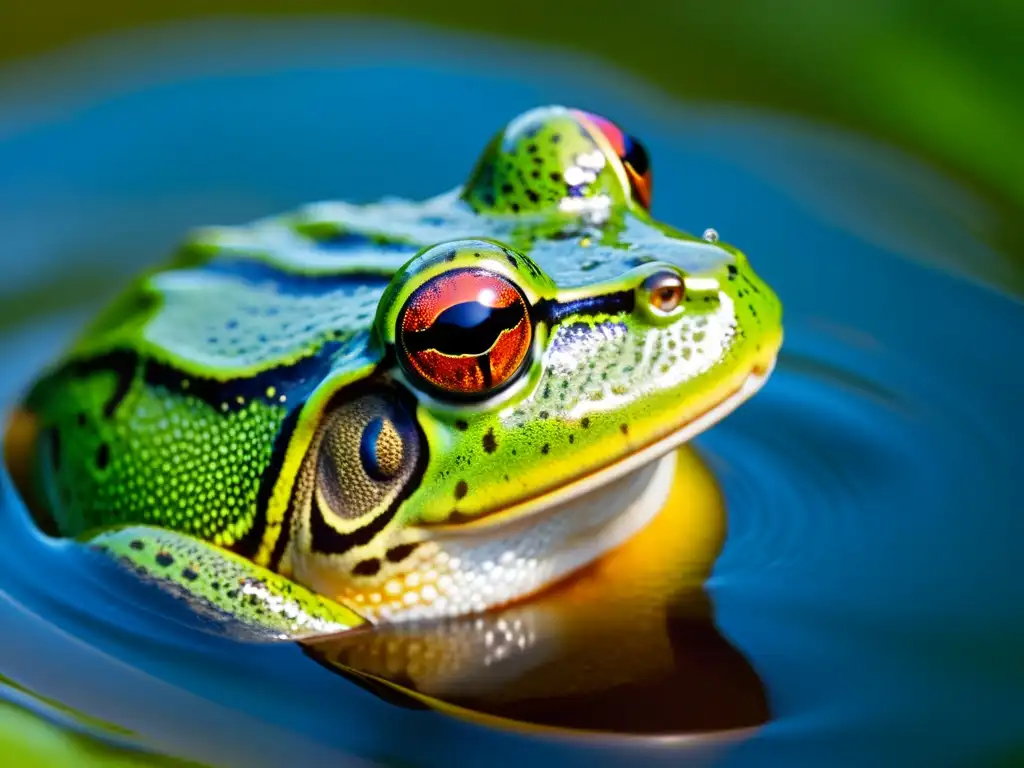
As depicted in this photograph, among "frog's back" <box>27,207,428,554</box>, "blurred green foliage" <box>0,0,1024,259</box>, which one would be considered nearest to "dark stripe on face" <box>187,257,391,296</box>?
"frog's back" <box>27,207,428,554</box>

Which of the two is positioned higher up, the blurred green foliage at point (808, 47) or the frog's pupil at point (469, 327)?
the blurred green foliage at point (808, 47)

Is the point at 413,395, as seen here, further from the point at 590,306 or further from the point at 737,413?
the point at 737,413

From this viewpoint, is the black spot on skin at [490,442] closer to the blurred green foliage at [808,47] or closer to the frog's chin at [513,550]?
the frog's chin at [513,550]

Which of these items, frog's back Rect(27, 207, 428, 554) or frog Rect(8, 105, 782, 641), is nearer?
frog Rect(8, 105, 782, 641)

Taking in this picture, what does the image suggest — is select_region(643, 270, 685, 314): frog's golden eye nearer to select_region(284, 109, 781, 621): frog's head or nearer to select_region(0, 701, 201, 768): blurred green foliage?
select_region(284, 109, 781, 621): frog's head

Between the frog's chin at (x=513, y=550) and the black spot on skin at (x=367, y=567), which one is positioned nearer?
the frog's chin at (x=513, y=550)

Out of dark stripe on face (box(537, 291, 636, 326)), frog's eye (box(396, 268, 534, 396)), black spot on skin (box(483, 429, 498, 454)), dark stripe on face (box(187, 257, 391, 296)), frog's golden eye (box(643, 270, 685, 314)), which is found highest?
dark stripe on face (box(187, 257, 391, 296))

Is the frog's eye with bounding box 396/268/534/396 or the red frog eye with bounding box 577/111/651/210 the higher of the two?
the red frog eye with bounding box 577/111/651/210

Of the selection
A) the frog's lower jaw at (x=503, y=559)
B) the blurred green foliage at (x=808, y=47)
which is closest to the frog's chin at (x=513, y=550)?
the frog's lower jaw at (x=503, y=559)

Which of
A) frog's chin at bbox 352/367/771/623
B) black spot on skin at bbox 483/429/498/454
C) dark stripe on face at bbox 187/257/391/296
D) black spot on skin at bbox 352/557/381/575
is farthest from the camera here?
dark stripe on face at bbox 187/257/391/296
